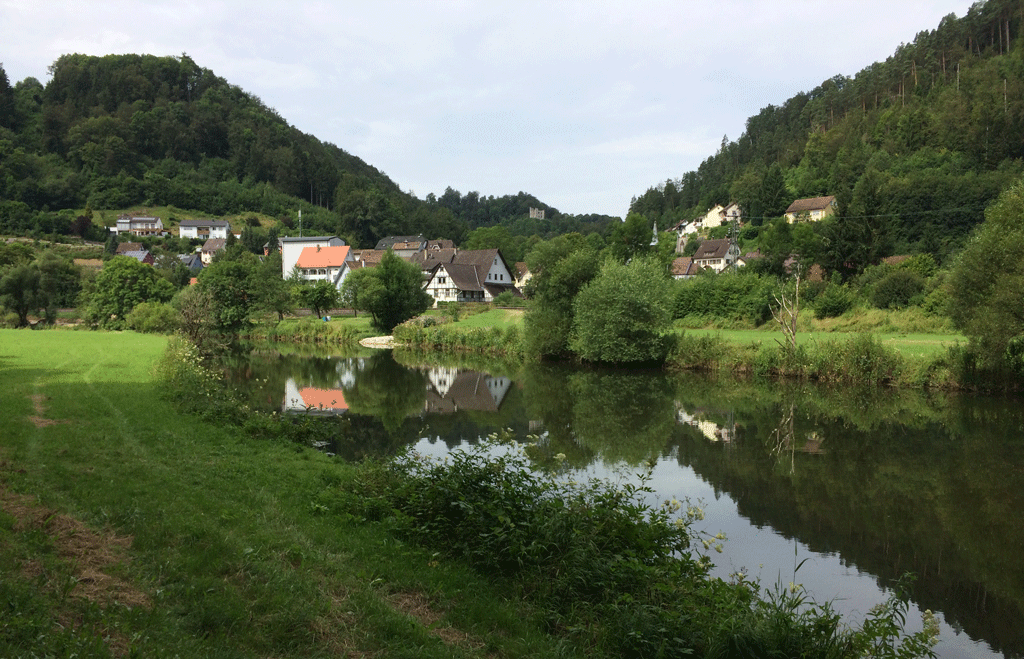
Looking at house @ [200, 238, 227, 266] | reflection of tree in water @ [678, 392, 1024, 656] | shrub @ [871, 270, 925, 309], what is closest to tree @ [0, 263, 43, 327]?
reflection of tree in water @ [678, 392, 1024, 656]

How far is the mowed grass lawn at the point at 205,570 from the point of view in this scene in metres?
5.07

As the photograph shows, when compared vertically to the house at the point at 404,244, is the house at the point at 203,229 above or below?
above

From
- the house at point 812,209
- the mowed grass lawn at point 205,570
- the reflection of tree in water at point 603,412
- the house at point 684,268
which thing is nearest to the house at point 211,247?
the house at point 684,268

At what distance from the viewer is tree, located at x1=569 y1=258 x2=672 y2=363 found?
36688 mm

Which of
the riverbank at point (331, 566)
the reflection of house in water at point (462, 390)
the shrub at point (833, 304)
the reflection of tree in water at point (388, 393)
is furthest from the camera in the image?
the shrub at point (833, 304)

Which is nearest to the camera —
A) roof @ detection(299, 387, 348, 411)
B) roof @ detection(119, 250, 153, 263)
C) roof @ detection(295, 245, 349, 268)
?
roof @ detection(299, 387, 348, 411)

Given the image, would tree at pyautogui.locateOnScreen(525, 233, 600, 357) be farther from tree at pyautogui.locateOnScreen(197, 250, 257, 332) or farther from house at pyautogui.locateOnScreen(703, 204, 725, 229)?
house at pyautogui.locateOnScreen(703, 204, 725, 229)

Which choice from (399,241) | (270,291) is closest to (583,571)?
(270,291)

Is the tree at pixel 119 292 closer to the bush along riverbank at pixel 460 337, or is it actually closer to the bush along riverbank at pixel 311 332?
the bush along riverbank at pixel 311 332

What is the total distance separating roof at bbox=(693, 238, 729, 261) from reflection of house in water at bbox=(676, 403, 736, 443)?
7722cm

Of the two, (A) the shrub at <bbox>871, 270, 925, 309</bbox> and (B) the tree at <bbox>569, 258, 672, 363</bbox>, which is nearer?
(B) the tree at <bbox>569, 258, 672, 363</bbox>

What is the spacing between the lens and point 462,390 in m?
31.2

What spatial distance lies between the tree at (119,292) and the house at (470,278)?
1103 inches

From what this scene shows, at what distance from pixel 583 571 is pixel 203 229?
13511 centimetres
